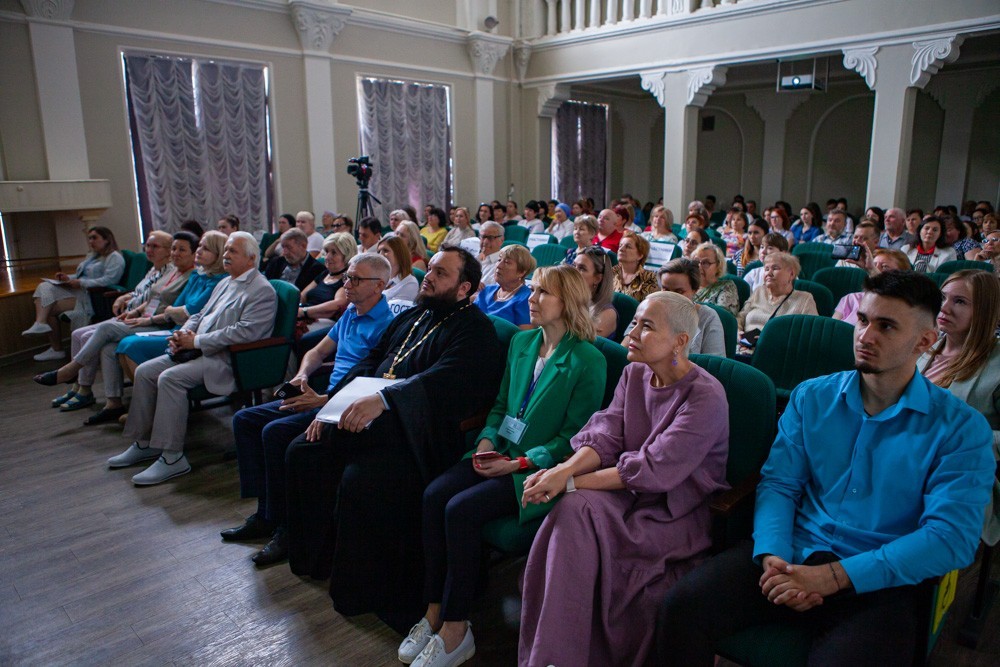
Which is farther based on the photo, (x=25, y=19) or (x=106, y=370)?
(x=25, y=19)

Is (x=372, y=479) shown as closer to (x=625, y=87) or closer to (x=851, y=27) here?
(x=851, y=27)

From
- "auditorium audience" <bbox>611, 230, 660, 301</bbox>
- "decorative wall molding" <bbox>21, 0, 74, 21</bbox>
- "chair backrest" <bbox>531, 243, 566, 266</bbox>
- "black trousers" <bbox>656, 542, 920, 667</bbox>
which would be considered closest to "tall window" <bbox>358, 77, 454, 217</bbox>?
"decorative wall molding" <bbox>21, 0, 74, 21</bbox>

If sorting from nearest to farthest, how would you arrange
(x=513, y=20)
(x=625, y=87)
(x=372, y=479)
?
(x=372, y=479), (x=513, y=20), (x=625, y=87)

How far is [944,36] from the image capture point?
6.84 m

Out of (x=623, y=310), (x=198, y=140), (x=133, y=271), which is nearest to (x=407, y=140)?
(x=198, y=140)

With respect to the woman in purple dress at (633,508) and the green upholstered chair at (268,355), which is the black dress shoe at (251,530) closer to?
the green upholstered chair at (268,355)

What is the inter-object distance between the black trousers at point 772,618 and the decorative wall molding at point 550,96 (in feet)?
33.3

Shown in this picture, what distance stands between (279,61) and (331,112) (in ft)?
2.87

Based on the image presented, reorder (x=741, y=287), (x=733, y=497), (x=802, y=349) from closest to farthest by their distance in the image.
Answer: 1. (x=733, y=497)
2. (x=802, y=349)
3. (x=741, y=287)

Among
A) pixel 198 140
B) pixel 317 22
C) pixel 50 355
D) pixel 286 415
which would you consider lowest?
pixel 50 355

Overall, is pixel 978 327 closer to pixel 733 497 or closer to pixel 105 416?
pixel 733 497

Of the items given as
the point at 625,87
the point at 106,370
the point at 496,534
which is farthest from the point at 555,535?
the point at 625,87

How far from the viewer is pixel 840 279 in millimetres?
4195

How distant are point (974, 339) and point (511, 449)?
1594mm
